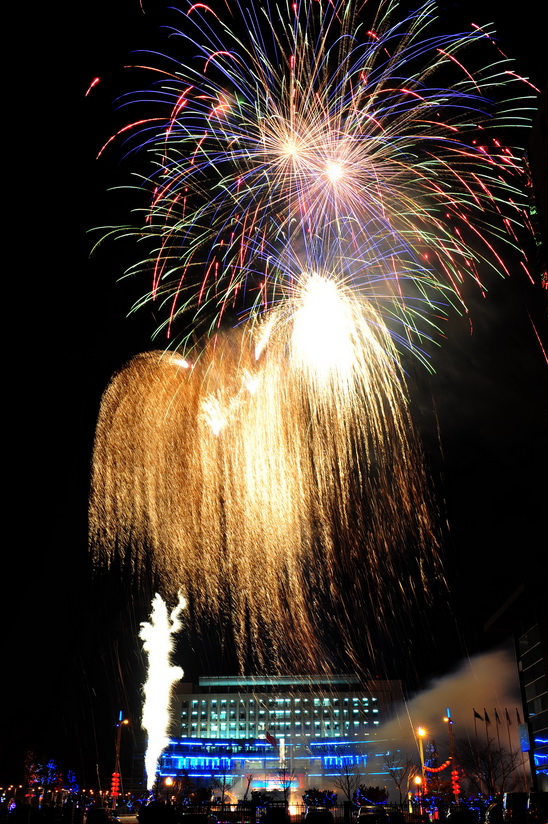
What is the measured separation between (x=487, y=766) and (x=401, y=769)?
121 feet

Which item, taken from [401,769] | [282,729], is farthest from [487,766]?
[282,729]

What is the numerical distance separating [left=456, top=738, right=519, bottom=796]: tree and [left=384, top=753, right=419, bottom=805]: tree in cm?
722

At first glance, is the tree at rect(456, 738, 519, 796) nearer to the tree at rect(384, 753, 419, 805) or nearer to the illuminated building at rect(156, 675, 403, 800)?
the tree at rect(384, 753, 419, 805)

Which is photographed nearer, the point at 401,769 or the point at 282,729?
the point at 401,769

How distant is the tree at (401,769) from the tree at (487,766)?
23.7 feet

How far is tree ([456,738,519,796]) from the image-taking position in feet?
216

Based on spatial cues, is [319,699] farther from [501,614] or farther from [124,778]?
[501,614]

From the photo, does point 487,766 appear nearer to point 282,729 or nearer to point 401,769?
point 401,769

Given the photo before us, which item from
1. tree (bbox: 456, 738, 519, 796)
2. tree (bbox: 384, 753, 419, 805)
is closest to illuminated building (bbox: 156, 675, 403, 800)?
tree (bbox: 384, 753, 419, 805)

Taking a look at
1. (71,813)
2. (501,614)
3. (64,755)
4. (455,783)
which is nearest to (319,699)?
(64,755)

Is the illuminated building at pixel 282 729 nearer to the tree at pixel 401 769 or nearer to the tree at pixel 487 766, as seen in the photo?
the tree at pixel 401 769

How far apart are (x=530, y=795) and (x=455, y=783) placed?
41906mm

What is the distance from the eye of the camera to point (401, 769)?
96.5m

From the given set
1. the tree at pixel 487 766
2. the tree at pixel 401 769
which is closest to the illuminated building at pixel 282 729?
the tree at pixel 401 769
